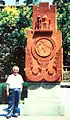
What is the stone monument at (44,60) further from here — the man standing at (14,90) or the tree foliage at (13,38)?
the tree foliage at (13,38)

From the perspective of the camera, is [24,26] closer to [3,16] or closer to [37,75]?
[3,16]

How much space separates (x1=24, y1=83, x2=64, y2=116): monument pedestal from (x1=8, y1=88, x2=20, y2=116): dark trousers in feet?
1.34

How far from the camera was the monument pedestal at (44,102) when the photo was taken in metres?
12.5

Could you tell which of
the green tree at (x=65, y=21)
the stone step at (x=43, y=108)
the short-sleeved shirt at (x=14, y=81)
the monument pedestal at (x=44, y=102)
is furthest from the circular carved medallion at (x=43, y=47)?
the green tree at (x=65, y=21)

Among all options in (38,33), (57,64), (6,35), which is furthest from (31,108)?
(6,35)

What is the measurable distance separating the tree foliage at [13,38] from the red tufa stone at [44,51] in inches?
680

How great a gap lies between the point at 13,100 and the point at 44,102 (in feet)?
3.75

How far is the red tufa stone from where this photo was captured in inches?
512

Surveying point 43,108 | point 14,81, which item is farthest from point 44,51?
point 43,108

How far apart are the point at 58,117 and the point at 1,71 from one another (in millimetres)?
20855

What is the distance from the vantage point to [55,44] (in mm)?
13070

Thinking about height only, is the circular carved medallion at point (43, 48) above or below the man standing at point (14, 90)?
above

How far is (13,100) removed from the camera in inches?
482

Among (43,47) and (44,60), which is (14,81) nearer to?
(44,60)
